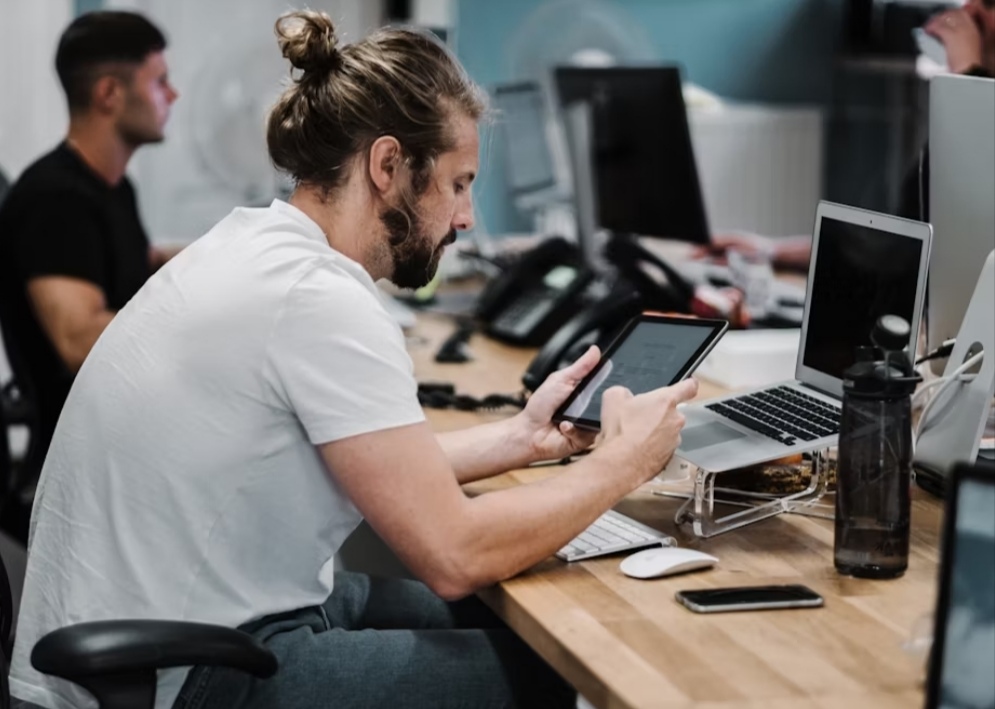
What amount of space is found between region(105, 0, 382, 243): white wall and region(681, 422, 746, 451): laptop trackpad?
8.91ft

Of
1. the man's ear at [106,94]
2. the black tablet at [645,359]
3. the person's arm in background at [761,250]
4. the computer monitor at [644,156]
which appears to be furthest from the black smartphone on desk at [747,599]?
the person's arm in background at [761,250]

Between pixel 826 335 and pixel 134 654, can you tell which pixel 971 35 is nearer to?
pixel 826 335

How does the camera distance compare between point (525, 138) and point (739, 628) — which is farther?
point (525, 138)

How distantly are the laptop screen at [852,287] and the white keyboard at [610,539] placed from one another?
1.17 ft

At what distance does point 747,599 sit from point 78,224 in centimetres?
168

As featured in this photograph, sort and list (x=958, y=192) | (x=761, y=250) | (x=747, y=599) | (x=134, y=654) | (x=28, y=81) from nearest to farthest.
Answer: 1. (x=134, y=654)
2. (x=747, y=599)
3. (x=958, y=192)
4. (x=761, y=250)
5. (x=28, y=81)

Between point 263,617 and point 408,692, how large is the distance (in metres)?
0.17

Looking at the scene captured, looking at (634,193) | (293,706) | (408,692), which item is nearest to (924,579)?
(408,692)

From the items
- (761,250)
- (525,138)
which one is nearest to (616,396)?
(761,250)

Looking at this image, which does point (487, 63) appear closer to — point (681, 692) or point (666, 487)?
point (666, 487)

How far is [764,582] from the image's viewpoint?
1.58m

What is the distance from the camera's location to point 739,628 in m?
1.44

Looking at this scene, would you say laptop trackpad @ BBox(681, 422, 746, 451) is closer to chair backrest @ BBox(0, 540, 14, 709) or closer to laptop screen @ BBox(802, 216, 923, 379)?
laptop screen @ BBox(802, 216, 923, 379)

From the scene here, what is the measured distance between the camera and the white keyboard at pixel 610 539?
1.67 m
